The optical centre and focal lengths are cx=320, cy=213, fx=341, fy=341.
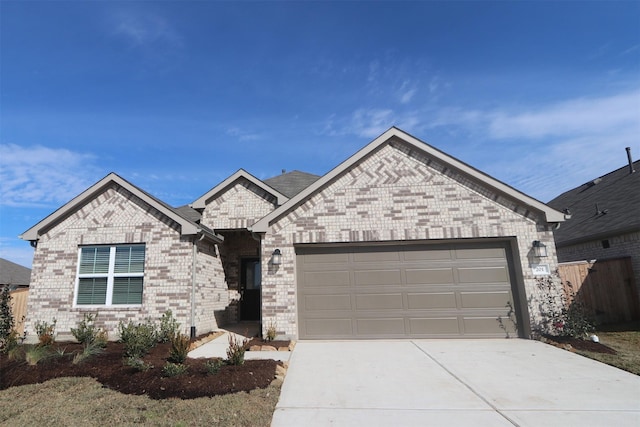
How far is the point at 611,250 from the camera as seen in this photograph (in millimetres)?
12039

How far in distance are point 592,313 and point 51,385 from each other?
46.0 feet

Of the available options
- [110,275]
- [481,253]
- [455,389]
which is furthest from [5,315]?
[481,253]

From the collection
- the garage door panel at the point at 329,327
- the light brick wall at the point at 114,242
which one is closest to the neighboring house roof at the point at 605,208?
the garage door panel at the point at 329,327

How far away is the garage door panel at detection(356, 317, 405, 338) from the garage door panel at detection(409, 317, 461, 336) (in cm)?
35

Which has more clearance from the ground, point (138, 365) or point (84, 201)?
point (84, 201)

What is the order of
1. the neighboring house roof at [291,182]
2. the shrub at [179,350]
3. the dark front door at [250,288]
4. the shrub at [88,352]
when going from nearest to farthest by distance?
the shrub at [179,350] < the shrub at [88,352] < the dark front door at [250,288] < the neighboring house roof at [291,182]

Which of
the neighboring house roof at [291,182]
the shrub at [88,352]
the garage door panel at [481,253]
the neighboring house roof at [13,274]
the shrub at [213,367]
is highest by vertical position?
the neighboring house roof at [291,182]

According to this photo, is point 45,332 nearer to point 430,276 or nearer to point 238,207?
point 238,207

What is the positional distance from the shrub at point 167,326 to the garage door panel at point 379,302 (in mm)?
4969

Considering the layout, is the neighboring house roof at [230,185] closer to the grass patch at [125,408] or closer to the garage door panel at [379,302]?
the garage door panel at [379,302]

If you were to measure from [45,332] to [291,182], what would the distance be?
437 inches

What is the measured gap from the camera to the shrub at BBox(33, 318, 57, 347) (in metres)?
→ 8.62

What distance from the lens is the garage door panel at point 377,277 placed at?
9.51 m

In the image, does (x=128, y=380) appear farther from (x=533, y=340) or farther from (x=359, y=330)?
(x=533, y=340)
